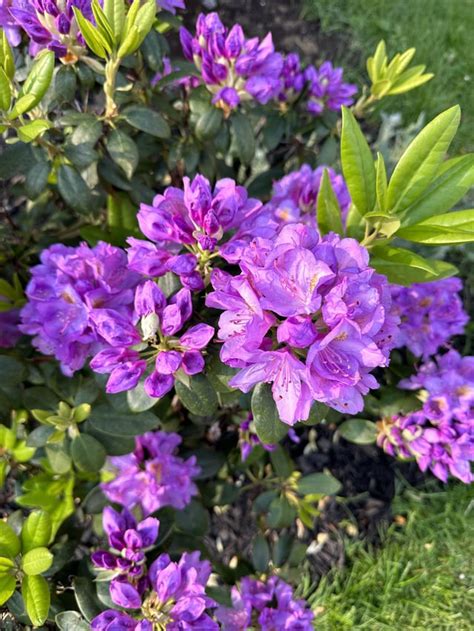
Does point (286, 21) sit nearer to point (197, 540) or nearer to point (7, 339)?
point (7, 339)

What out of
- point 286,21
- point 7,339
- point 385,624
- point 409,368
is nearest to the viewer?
point 7,339

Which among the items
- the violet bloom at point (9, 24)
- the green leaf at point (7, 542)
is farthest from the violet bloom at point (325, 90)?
the green leaf at point (7, 542)

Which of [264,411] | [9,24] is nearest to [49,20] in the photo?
[9,24]

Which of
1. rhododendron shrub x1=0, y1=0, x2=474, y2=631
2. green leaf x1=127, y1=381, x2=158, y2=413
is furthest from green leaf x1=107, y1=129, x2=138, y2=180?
green leaf x1=127, y1=381, x2=158, y2=413

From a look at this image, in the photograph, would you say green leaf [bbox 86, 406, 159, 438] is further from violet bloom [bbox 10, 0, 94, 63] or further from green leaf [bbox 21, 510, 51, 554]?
violet bloom [bbox 10, 0, 94, 63]

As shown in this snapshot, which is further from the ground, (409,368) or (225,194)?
(225,194)

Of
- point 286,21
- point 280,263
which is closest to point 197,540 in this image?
point 280,263

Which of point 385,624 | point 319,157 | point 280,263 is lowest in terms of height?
point 385,624
